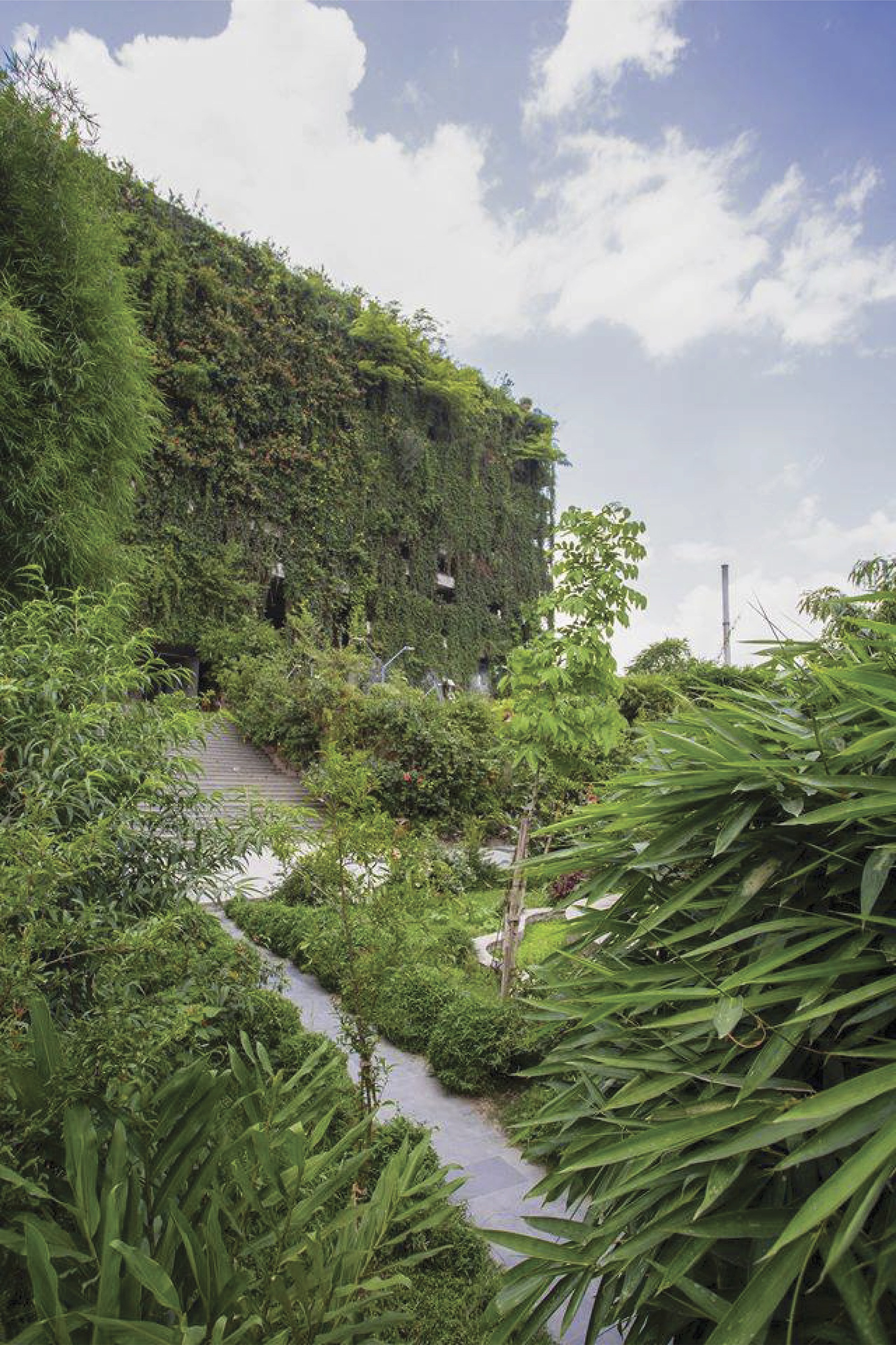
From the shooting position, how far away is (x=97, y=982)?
6.21 ft

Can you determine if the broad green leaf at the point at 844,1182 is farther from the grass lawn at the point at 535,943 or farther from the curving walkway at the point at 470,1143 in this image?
the grass lawn at the point at 535,943

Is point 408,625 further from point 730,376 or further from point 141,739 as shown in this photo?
point 141,739

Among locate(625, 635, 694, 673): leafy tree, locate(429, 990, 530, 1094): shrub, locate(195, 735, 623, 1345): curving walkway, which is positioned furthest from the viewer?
locate(625, 635, 694, 673): leafy tree

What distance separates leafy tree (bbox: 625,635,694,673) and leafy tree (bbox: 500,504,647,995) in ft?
65.1

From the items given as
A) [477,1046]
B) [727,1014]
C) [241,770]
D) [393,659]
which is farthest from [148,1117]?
[393,659]

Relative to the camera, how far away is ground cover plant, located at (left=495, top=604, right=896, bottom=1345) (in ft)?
2.92

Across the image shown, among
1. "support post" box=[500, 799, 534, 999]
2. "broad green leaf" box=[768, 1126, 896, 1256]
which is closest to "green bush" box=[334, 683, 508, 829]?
"support post" box=[500, 799, 534, 999]

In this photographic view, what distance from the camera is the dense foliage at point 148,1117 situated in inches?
47.7

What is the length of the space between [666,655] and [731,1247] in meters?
24.5

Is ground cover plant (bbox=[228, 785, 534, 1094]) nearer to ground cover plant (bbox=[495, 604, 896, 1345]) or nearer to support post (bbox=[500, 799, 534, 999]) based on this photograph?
support post (bbox=[500, 799, 534, 999])

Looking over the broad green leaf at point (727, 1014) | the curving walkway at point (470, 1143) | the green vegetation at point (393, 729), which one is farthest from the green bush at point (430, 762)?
the broad green leaf at point (727, 1014)

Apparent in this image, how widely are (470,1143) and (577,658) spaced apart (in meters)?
2.48

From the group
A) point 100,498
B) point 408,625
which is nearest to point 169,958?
point 100,498

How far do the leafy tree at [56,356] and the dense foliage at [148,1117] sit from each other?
5.40 feet
